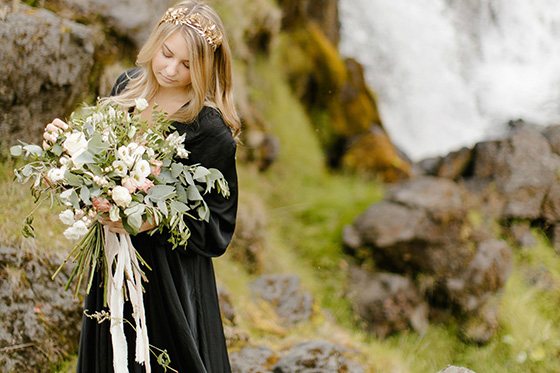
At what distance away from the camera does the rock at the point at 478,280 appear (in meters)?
6.04

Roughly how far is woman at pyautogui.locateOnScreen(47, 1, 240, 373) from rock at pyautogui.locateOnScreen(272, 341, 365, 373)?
3.66ft

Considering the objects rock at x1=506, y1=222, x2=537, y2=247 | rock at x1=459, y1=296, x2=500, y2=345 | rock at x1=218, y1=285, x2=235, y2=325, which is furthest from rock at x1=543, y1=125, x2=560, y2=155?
rock at x1=218, y1=285, x2=235, y2=325

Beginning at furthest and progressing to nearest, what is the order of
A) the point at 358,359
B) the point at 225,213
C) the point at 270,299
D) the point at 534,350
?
the point at 534,350 < the point at 270,299 < the point at 358,359 < the point at 225,213

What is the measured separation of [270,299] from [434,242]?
2.37 metres

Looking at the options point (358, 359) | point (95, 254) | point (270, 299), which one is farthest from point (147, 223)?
point (270, 299)

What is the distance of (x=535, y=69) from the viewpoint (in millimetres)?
12438

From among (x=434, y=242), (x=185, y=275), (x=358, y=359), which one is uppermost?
(x=185, y=275)

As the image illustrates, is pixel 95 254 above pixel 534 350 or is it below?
above

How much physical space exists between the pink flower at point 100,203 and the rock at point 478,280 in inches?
202

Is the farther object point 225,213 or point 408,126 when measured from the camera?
point 408,126

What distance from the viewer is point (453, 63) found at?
12.1 m

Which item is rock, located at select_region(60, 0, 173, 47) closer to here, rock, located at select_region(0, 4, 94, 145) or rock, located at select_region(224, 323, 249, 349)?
rock, located at select_region(0, 4, 94, 145)

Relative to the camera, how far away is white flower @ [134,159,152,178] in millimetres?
1913

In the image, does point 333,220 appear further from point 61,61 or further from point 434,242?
point 61,61
